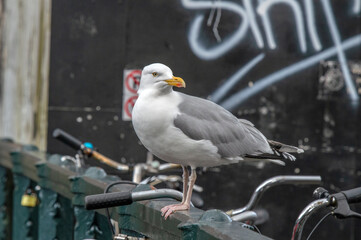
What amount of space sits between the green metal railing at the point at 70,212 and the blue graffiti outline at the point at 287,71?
2.18 metres

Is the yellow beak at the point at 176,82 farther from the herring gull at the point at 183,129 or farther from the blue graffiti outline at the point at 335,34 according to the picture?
the blue graffiti outline at the point at 335,34

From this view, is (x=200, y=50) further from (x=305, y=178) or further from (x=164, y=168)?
(x=305, y=178)

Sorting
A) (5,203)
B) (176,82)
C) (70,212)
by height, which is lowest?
(5,203)

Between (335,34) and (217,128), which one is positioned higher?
(335,34)

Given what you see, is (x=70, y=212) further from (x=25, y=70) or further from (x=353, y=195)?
(x=25, y=70)

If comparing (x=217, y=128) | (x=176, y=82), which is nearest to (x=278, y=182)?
(x=217, y=128)

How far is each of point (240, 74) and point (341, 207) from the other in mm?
5059

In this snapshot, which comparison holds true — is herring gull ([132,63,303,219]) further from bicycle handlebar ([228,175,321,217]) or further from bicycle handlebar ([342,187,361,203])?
bicycle handlebar ([342,187,361,203])

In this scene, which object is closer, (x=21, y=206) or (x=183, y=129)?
(x=183, y=129)

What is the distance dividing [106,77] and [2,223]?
1.57m

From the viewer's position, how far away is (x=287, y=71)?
8094 millimetres

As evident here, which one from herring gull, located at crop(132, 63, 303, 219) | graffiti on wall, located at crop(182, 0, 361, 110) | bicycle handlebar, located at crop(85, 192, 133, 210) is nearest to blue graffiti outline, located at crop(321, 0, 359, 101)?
graffiti on wall, located at crop(182, 0, 361, 110)

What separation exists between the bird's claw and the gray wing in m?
0.27

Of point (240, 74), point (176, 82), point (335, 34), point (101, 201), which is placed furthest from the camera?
point (335, 34)
